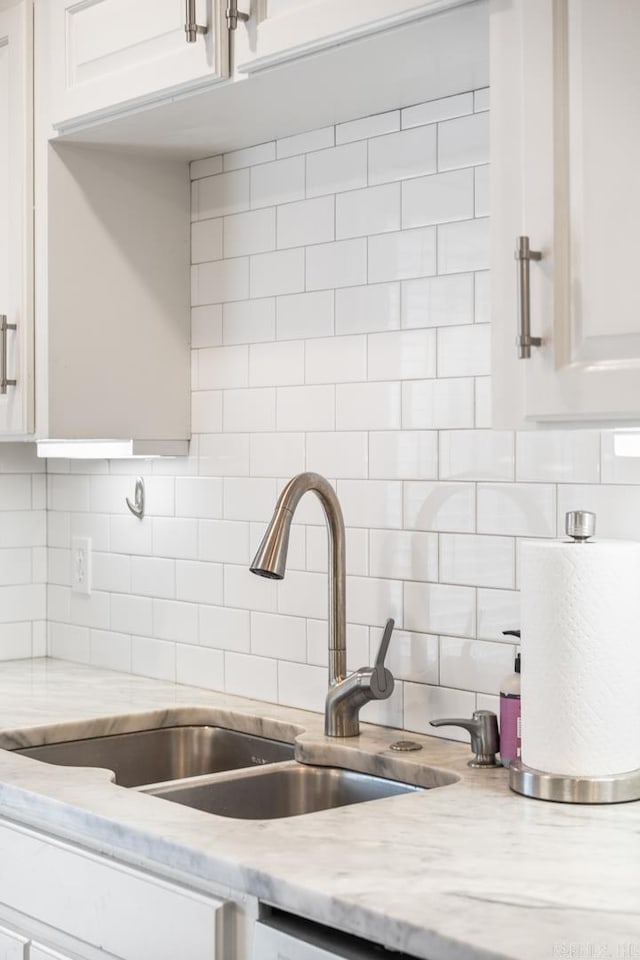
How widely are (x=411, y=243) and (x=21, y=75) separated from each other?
2.93 feet

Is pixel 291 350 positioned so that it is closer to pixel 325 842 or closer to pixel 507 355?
pixel 507 355

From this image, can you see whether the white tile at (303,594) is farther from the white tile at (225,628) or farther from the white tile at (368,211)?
the white tile at (368,211)

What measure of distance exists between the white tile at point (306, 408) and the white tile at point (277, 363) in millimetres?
23

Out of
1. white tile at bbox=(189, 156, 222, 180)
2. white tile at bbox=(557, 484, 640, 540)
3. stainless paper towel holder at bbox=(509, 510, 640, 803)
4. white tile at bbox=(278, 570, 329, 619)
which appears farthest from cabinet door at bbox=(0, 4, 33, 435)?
stainless paper towel holder at bbox=(509, 510, 640, 803)

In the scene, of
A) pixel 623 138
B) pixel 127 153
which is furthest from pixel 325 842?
pixel 127 153

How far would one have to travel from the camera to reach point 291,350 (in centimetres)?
241

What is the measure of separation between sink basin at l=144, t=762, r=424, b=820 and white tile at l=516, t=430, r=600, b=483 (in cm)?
54

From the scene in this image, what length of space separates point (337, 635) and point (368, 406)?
16.2 inches

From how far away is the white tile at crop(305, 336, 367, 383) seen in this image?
2266 millimetres

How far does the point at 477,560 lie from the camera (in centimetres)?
206

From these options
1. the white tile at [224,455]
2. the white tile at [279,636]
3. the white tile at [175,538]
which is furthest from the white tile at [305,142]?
the white tile at [279,636]

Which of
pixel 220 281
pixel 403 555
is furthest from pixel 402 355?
pixel 220 281

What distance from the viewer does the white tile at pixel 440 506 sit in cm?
208

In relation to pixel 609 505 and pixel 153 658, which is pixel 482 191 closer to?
pixel 609 505
